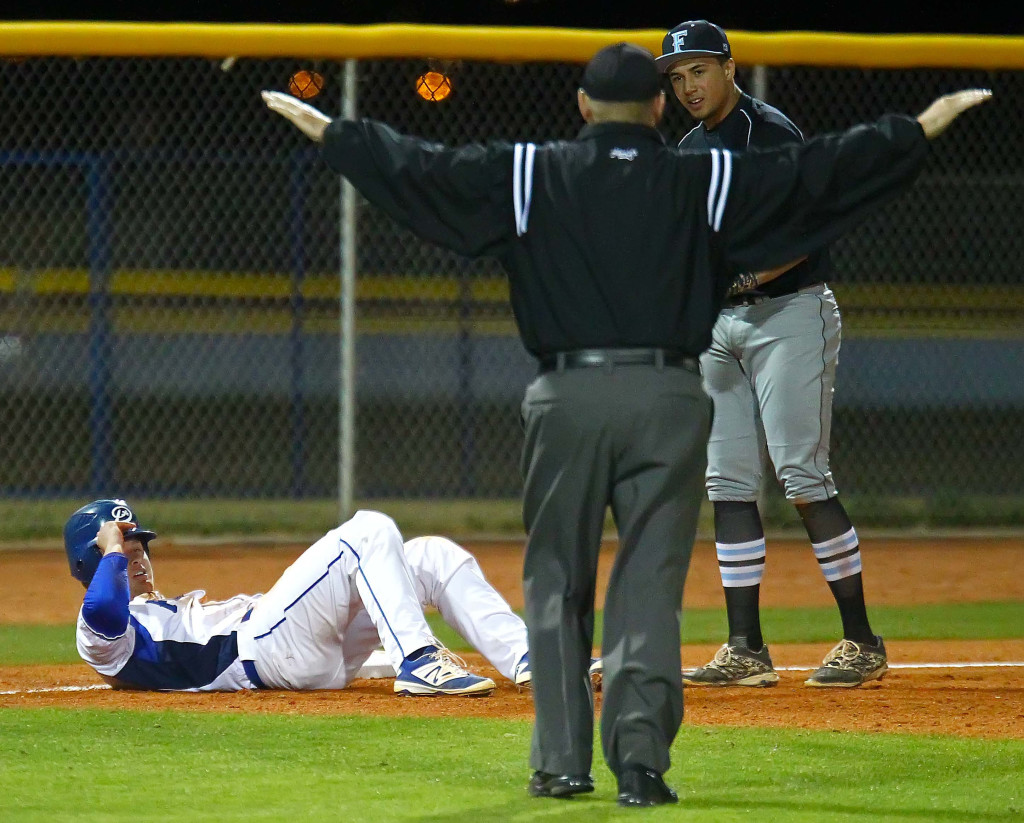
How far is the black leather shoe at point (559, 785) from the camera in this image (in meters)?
3.23

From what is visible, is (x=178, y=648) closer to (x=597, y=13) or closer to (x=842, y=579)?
(x=842, y=579)

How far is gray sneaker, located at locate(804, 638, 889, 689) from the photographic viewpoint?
4988mm

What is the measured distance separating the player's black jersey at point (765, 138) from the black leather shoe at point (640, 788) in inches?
87.7

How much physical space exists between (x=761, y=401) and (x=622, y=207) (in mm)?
2025

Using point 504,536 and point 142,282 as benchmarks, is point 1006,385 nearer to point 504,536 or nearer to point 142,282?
point 504,536

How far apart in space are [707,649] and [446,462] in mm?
7119

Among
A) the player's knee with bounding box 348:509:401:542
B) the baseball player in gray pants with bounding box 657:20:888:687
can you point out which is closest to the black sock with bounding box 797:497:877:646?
the baseball player in gray pants with bounding box 657:20:888:687

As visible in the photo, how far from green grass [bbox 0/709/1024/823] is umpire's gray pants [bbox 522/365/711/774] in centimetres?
18

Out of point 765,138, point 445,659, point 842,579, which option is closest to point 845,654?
point 842,579

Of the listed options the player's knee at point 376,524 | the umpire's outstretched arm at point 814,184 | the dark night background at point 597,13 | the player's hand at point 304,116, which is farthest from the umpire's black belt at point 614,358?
the dark night background at point 597,13

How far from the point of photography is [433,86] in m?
11.0

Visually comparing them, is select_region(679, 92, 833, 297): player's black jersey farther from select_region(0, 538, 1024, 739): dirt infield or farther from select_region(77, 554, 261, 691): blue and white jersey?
select_region(77, 554, 261, 691): blue and white jersey

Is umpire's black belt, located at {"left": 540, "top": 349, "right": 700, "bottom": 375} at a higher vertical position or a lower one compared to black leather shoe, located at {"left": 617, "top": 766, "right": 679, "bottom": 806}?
higher

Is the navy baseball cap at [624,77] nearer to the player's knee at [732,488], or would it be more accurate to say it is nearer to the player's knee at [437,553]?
the player's knee at [437,553]
